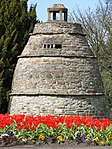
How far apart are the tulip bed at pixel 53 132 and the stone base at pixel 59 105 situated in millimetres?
5011

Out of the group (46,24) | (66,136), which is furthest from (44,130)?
(46,24)

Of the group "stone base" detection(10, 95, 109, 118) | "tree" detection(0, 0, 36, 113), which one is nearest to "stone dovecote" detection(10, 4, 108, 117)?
"stone base" detection(10, 95, 109, 118)

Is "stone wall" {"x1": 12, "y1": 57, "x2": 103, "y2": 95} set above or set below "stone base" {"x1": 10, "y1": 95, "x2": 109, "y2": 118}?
above

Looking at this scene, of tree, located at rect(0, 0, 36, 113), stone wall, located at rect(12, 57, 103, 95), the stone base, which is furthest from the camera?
tree, located at rect(0, 0, 36, 113)

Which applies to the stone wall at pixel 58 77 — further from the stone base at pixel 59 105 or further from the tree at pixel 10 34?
the tree at pixel 10 34

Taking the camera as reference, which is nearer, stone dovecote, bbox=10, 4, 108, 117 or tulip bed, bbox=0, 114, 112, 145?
tulip bed, bbox=0, 114, 112, 145

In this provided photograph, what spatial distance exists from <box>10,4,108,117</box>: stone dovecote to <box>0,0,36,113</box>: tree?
327cm

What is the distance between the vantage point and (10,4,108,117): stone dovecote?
58.2 ft

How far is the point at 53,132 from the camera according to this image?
11680 millimetres

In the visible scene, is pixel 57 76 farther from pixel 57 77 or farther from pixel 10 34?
pixel 10 34

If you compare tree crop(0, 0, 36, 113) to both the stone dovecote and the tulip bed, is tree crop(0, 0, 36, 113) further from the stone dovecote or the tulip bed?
the tulip bed

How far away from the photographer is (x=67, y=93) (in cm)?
1772

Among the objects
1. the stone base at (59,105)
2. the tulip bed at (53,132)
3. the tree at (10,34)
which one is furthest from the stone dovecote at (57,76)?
the tulip bed at (53,132)

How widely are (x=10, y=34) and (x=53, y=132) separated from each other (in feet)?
40.2
